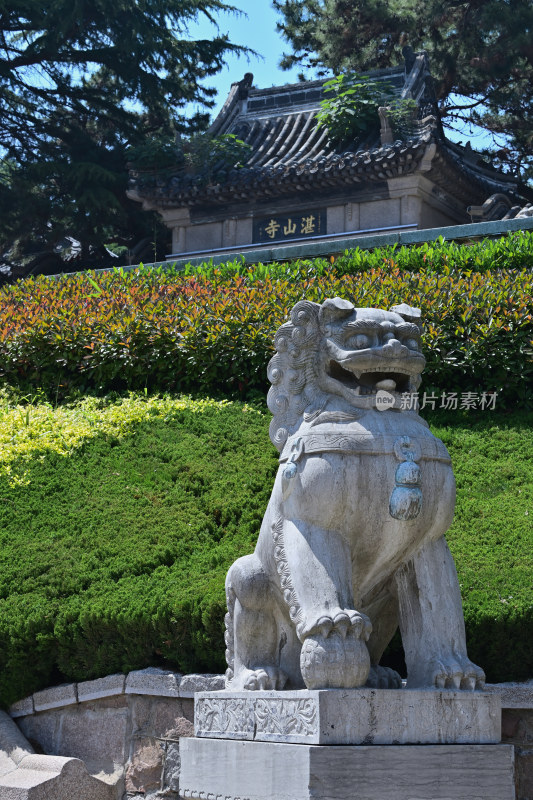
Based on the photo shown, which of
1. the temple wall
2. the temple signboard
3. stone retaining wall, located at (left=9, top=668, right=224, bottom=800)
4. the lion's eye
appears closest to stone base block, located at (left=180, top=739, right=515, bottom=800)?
stone retaining wall, located at (left=9, top=668, right=224, bottom=800)

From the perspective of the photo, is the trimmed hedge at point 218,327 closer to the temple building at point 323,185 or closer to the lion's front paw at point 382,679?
the lion's front paw at point 382,679

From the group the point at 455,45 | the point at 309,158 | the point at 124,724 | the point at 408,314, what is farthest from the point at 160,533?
the point at 455,45

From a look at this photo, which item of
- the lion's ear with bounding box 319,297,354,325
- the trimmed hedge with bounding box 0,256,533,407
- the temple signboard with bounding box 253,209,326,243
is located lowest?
the lion's ear with bounding box 319,297,354,325

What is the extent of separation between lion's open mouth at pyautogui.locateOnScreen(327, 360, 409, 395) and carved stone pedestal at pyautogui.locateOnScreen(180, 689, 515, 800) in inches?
47.3

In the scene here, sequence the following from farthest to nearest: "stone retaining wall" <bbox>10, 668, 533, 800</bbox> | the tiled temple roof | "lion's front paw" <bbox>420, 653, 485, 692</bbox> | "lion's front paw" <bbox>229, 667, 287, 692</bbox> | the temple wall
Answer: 1. the temple wall
2. the tiled temple roof
3. "stone retaining wall" <bbox>10, 668, 533, 800</bbox>
4. "lion's front paw" <bbox>229, 667, 287, 692</bbox>
5. "lion's front paw" <bbox>420, 653, 485, 692</bbox>

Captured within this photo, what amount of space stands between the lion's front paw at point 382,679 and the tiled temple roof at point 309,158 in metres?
12.1

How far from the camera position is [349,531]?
12.6 ft

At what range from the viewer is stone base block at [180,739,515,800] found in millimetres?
3457

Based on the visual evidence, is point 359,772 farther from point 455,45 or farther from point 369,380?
point 455,45

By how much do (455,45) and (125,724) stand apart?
652 inches

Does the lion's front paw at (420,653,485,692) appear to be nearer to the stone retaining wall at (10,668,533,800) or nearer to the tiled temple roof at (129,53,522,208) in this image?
the stone retaining wall at (10,668,533,800)

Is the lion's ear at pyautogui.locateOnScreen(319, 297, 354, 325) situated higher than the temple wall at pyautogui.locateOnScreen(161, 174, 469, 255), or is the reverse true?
the temple wall at pyautogui.locateOnScreen(161, 174, 469, 255)

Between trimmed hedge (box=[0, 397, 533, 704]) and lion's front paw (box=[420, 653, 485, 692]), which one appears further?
trimmed hedge (box=[0, 397, 533, 704])

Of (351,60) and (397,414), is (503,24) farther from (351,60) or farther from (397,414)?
(397,414)
